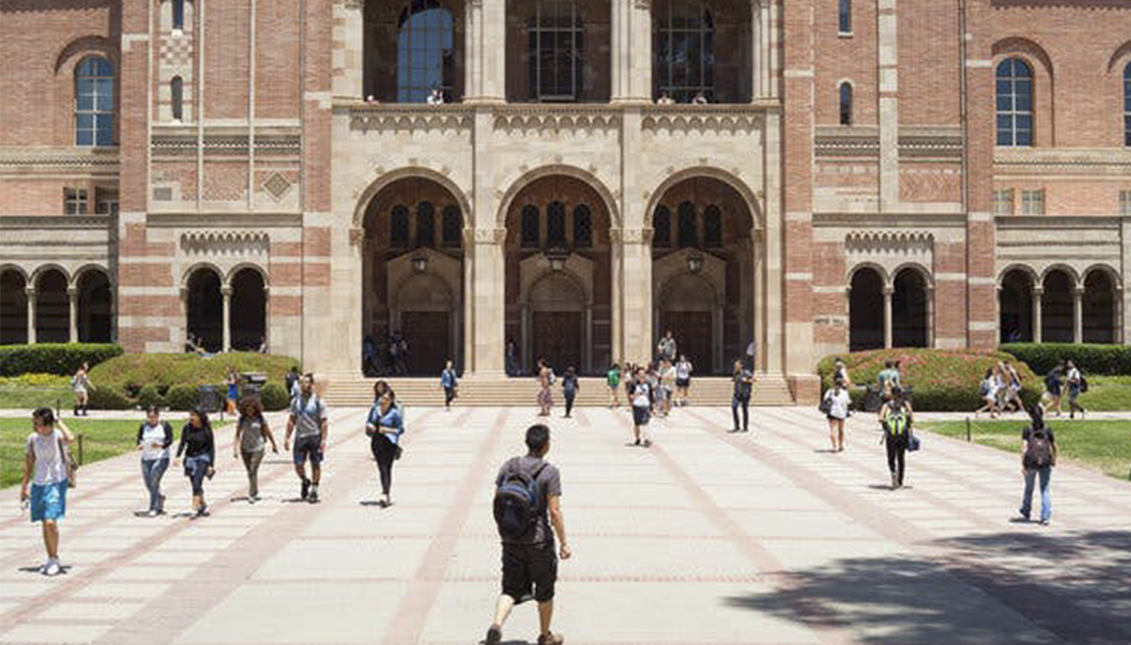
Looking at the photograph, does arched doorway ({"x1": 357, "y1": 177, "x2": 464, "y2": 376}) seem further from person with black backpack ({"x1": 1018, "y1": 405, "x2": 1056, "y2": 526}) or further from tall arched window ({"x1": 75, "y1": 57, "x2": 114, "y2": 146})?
person with black backpack ({"x1": 1018, "y1": 405, "x2": 1056, "y2": 526})

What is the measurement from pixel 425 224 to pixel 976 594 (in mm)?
36128

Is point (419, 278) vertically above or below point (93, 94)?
below

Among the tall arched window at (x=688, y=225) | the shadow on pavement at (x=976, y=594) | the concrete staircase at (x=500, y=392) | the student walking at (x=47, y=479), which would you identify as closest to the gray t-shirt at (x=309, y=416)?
the student walking at (x=47, y=479)

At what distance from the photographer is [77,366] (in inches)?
1549

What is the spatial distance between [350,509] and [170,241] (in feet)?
87.7

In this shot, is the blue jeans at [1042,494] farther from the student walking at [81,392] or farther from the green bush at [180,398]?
the student walking at [81,392]

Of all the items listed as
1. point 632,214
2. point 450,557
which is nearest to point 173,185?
point 632,214

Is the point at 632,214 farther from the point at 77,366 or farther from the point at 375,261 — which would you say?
the point at 77,366

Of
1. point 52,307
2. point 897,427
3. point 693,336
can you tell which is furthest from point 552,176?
point 897,427

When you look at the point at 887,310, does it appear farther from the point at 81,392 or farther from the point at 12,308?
the point at 12,308

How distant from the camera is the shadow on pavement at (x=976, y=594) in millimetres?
9844

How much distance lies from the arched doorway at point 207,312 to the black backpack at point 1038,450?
3367 cm

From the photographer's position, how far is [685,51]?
149 ft

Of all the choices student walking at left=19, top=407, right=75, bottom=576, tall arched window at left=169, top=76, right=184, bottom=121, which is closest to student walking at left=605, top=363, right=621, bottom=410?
tall arched window at left=169, top=76, right=184, bottom=121
